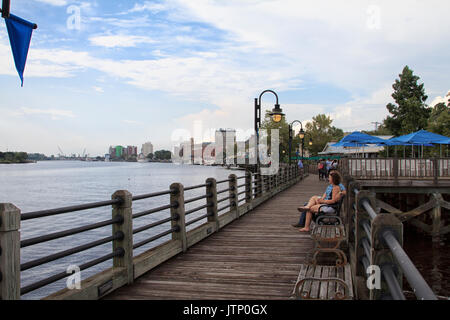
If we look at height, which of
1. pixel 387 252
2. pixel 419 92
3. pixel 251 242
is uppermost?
pixel 419 92

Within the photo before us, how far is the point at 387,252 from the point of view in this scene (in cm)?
335

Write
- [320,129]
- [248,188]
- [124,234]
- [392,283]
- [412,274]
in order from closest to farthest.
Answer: [412,274], [392,283], [124,234], [248,188], [320,129]

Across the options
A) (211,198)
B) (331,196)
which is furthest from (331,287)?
(211,198)

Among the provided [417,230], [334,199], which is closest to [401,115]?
[417,230]

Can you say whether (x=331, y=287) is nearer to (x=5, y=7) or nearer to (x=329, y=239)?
(x=329, y=239)

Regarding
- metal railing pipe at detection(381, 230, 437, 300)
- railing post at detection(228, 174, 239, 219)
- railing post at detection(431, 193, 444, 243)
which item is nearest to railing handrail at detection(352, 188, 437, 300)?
metal railing pipe at detection(381, 230, 437, 300)

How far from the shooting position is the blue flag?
5.48 metres

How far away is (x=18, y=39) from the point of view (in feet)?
18.3

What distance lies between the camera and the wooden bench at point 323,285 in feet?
14.0

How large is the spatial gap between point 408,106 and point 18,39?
5257 cm

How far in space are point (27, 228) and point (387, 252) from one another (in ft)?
96.3

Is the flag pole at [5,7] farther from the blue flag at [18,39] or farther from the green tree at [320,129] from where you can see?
the green tree at [320,129]

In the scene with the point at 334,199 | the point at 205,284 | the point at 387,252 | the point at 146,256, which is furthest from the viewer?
the point at 334,199
